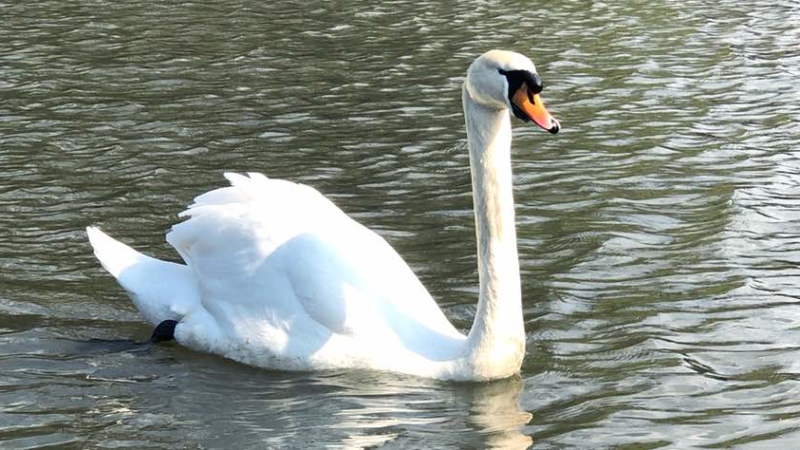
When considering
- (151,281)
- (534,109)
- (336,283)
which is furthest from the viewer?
(151,281)

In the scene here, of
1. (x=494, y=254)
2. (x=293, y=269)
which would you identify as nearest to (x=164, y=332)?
(x=293, y=269)

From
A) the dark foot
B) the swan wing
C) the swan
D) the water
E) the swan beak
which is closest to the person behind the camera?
the swan beak

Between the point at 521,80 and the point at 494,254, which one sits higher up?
the point at 521,80

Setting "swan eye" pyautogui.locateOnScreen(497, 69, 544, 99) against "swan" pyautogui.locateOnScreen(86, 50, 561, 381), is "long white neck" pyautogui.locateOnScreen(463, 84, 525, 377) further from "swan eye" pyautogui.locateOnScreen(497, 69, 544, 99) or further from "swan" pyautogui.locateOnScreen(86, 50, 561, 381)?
"swan eye" pyautogui.locateOnScreen(497, 69, 544, 99)

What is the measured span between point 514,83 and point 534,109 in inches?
6.3

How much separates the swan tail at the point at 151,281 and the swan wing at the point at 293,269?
13 centimetres

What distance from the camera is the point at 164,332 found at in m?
7.32

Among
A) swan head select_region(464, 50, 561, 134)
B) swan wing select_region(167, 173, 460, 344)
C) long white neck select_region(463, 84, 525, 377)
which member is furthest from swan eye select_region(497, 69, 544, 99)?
swan wing select_region(167, 173, 460, 344)

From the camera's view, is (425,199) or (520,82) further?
(425,199)

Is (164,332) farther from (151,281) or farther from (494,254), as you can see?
(494,254)

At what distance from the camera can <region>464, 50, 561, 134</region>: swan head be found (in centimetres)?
606

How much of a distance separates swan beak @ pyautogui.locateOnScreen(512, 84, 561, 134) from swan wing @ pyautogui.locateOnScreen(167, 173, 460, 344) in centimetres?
129

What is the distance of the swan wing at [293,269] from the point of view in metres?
6.75

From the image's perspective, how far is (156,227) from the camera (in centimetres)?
924
